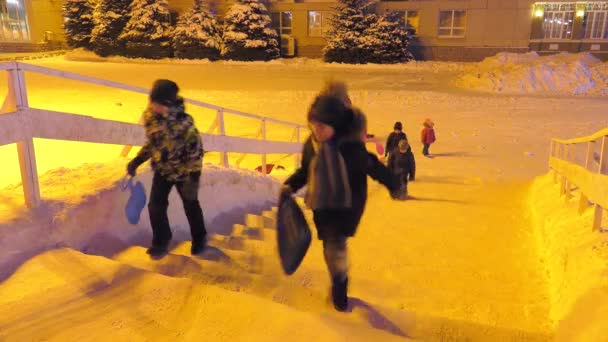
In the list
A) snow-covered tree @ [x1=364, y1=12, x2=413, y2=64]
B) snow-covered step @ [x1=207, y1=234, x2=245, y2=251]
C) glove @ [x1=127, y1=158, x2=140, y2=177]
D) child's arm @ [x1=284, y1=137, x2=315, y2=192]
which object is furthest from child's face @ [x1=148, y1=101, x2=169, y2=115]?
snow-covered tree @ [x1=364, y1=12, x2=413, y2=64]

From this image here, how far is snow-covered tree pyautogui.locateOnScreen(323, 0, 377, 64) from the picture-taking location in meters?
28.4

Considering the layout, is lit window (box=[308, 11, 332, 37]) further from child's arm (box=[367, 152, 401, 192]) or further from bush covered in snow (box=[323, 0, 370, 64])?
child's arm (box=[367, 152, 401, 192])

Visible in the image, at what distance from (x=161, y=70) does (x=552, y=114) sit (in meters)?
17.3

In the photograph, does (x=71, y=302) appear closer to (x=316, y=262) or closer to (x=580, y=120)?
(x=316, y=262)

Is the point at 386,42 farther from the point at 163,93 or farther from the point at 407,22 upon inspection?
the point at 163,93

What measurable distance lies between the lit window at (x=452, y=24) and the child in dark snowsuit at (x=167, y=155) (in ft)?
95.7

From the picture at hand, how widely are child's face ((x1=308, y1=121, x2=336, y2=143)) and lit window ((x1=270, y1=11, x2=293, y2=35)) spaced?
3067 centimetres

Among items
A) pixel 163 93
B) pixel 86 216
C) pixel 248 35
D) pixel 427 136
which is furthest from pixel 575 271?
pixel 248 35

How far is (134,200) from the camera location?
14.4 ft

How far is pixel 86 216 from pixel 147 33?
28944mm

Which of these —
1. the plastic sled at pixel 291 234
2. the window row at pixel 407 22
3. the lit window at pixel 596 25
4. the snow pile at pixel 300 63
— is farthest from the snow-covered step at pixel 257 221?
the lit window at pixel 596 25

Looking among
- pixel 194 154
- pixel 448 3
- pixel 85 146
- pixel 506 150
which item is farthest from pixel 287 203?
pixel 448 3

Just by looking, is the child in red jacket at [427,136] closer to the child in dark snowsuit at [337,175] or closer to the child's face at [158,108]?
the child's face at [158,108]

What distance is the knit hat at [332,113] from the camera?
9.87ft
